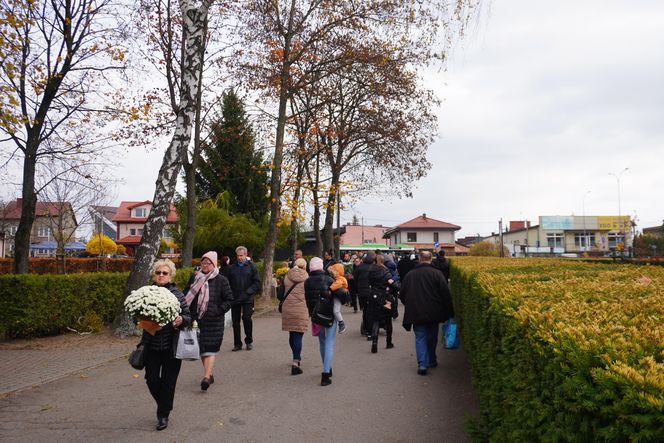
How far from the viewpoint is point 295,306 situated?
27.4ft

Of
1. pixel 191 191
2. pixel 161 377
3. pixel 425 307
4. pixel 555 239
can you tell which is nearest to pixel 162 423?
pixel 161 377

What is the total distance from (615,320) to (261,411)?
166 inches

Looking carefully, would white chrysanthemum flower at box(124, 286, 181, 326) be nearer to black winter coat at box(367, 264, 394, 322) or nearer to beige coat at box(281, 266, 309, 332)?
beige coat at box(281, 266, 309, 332)

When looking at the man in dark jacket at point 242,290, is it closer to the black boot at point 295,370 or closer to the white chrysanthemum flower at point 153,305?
the black boot at point 295,370

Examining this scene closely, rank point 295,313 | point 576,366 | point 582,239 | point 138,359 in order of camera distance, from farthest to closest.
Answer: point 582,239 < point 295,313 < point 138,359 < point 576,366

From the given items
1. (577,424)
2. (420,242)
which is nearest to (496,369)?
(577,424)

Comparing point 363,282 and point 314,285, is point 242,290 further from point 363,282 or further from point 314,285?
point 363,282

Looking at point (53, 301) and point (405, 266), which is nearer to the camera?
point (53, 301)

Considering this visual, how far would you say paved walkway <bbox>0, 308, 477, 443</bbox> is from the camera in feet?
17.5

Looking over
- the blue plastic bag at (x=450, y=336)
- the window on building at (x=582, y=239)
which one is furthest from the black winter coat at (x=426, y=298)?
the window on building at (x=582, y=239)

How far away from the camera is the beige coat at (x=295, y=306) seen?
27.0 ft

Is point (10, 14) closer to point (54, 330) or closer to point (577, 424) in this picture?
point (54, 330)

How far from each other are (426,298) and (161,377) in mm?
4345

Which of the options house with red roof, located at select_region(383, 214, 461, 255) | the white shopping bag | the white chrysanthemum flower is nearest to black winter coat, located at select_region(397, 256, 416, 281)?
the white shopping bag
